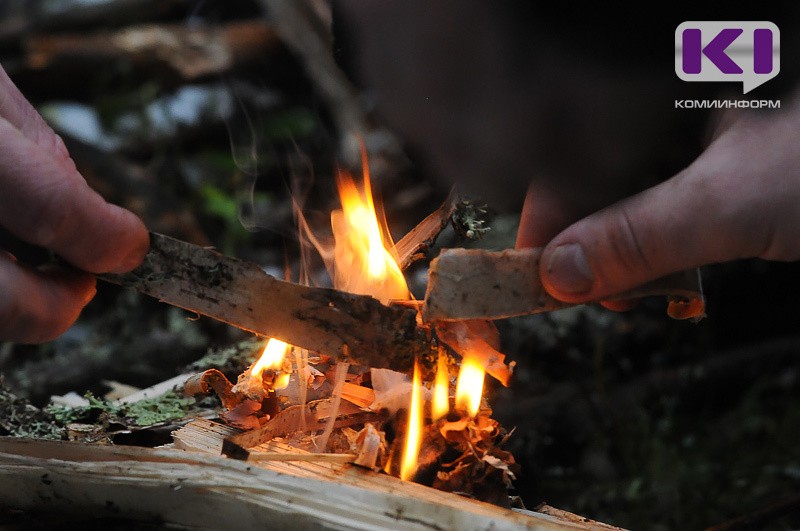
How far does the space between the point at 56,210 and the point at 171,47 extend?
5.02 meters

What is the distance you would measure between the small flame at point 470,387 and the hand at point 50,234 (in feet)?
2.85

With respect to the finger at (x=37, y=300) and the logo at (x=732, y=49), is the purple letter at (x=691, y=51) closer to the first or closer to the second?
the logo at (x=732, y=49)

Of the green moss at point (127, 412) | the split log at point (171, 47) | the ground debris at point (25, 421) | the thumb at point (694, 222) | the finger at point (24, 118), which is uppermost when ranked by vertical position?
the split log at point (171, 47)

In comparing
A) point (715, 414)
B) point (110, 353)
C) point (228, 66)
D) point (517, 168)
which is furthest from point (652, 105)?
point (228, 66)

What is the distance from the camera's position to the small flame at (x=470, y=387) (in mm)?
1924

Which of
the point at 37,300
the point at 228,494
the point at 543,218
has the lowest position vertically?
the point at 228,494

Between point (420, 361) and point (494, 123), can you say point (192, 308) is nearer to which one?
point (420, 361)

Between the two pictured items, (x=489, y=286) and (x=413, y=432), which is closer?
(x=489, y=286)

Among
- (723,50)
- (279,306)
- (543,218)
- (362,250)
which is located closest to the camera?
(279,306)

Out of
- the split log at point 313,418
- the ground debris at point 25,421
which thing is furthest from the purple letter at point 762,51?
the ground debris at point 25,421

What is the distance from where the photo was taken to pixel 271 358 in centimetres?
209

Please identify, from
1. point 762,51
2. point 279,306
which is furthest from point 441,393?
point 762,51

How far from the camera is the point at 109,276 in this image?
6.18 feet

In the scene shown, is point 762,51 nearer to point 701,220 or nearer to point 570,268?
point 701,220
